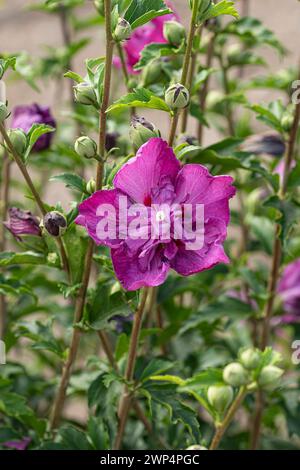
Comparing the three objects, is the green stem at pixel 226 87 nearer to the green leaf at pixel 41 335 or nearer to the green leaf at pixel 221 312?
the green leaf at pixel 221 312

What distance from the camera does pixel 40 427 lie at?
89 centimetres

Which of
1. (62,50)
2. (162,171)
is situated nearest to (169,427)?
(162,171)

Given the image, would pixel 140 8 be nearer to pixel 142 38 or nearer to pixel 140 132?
pixel 140 132

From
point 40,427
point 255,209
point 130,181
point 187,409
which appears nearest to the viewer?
point 130,181

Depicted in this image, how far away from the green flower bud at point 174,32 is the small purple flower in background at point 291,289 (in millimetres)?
405

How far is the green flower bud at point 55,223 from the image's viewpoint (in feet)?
2.20

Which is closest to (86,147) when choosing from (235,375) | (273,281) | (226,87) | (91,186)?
(91,186)

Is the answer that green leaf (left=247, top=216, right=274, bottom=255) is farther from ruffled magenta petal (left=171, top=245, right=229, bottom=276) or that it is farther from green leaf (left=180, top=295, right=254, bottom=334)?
ruffled magenta petal (left=171, top=245, right=229, bottom=276)

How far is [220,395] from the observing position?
2.44 ft

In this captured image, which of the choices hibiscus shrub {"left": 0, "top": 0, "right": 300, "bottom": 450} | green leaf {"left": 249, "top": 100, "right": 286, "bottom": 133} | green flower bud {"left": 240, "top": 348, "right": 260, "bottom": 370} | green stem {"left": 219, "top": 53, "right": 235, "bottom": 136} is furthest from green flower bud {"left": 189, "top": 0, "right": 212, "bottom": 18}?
green stem {"left": 219, "top": 53, "right": 235, "bottom": 136}

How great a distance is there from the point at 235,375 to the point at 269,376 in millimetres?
32

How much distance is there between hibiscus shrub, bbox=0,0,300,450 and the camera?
2.08 feet

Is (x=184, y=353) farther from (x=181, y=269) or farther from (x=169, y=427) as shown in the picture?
(x=181, y=269)
